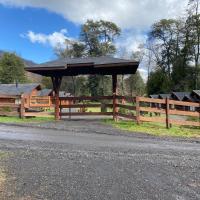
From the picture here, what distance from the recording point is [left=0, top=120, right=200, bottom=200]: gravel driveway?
230 inches

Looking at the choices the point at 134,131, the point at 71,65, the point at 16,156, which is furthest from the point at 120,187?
the point at 71,65

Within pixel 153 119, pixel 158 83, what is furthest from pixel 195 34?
pixel 153 119

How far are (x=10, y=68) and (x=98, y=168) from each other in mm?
75384

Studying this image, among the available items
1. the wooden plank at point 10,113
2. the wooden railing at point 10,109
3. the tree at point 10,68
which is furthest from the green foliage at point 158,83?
the wooden plank at point 10,113

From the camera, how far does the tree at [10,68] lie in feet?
261

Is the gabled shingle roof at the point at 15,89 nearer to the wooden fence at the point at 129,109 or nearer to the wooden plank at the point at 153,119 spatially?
the wooden fence at the point at 129,109

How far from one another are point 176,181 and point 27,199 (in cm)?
277

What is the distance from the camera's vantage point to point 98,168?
24.8ft

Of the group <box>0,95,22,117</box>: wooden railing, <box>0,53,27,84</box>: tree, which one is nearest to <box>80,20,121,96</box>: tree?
<box>0,53,27,84</box>: tree

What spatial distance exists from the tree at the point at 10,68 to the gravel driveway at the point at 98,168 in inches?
2740

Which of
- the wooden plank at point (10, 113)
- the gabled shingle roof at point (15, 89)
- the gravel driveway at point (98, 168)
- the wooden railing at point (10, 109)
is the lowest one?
the gravel driveway at point (98, 168)

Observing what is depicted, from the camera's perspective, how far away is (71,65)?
1895cm

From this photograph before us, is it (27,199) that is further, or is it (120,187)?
(120,187)

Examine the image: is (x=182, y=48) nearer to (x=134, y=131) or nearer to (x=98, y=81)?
(x=98, y=81)
